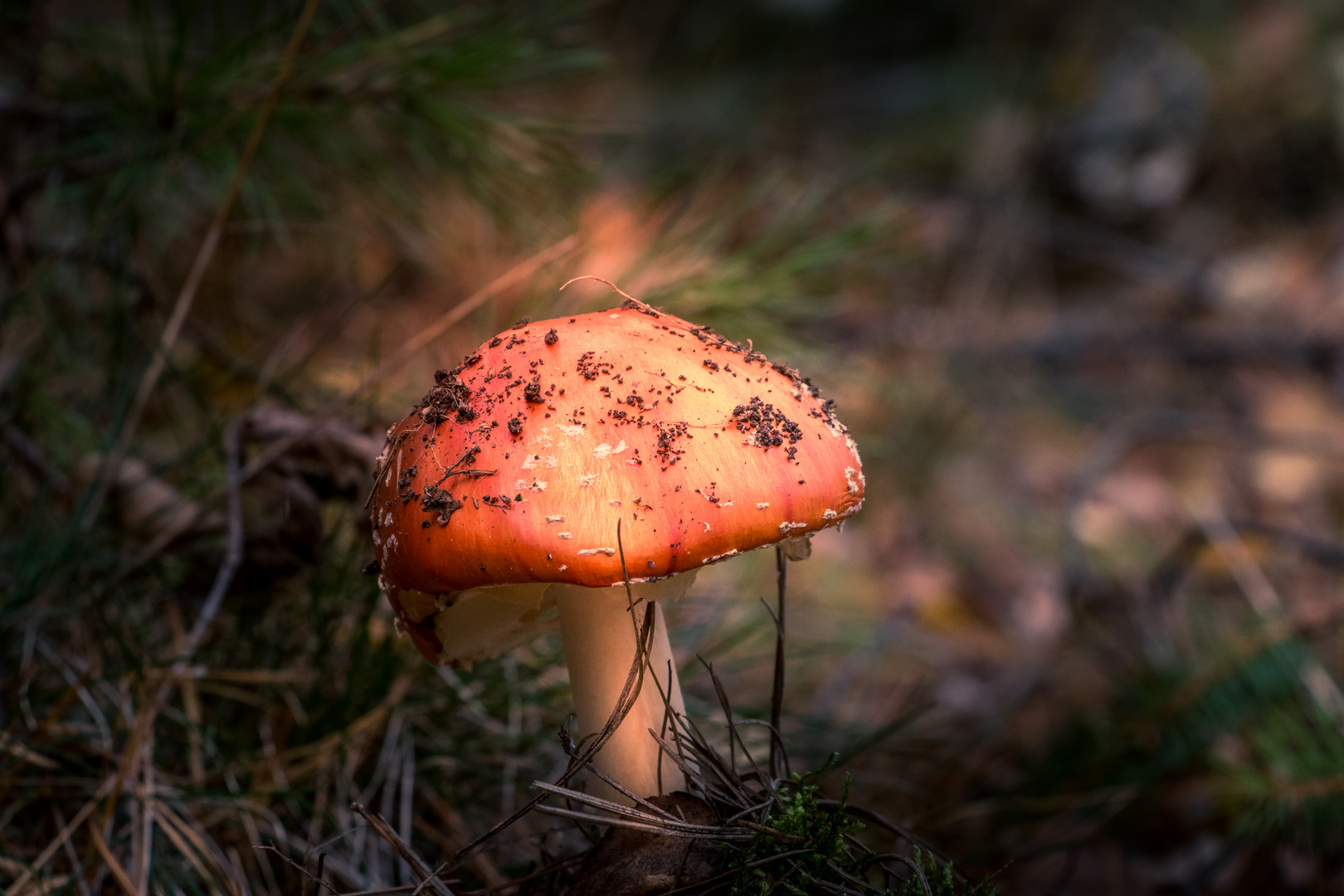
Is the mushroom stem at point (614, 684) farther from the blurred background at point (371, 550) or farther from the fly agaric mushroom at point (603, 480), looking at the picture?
the blurred background at point (371, 550)

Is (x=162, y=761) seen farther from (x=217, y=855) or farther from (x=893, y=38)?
(x=893, y=38)

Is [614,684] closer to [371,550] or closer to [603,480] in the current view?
[603,480]

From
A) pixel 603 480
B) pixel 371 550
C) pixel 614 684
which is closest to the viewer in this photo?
pixel 603 480

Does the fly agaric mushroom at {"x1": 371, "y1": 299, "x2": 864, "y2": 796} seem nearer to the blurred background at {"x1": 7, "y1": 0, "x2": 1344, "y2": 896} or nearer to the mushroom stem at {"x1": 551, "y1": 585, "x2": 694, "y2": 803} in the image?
the mushroom stem at {"x1": 551, "y1": 585, "x2": 694, "y2": 803}

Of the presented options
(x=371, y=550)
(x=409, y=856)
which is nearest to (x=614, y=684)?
(x=409, y=856)

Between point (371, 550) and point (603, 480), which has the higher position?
point (371, 550)

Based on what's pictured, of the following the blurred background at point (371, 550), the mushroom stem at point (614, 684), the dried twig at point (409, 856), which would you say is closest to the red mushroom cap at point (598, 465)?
the mushroom stem at point (614, 684)
